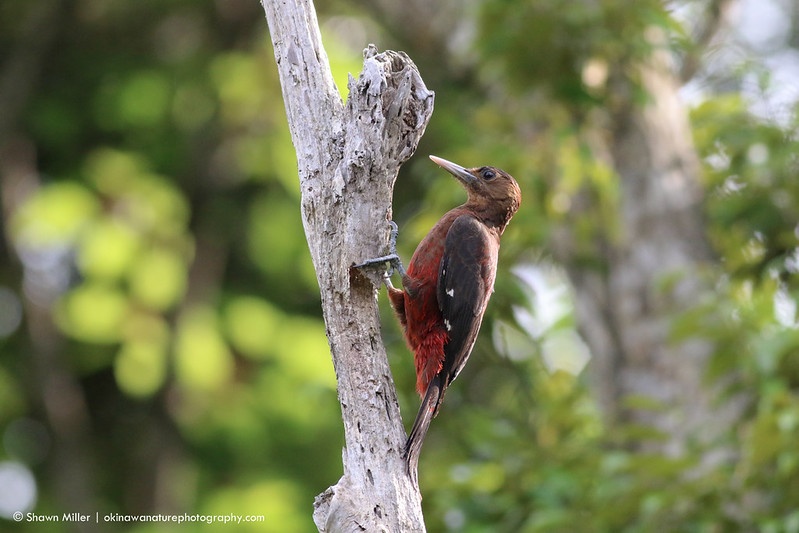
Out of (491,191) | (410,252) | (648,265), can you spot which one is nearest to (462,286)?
(491,191)

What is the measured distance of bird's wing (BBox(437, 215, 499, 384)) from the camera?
3533mm

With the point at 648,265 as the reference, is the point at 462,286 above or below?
below

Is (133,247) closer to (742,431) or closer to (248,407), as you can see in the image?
(248,407)

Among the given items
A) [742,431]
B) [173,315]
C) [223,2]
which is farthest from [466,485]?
[223,2]

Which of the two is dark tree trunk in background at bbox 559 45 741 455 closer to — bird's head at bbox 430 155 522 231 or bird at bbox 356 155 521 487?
bird's head at bbox 430 155 522 231

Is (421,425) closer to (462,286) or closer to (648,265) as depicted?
(462,286)

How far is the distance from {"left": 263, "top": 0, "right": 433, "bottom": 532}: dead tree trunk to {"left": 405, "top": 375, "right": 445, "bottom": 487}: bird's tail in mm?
33

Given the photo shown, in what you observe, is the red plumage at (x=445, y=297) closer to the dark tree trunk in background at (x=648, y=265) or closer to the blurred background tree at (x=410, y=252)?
A: the blurred background tree at (x=410, y=252)

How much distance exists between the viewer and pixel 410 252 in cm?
539

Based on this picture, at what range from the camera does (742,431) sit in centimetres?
504

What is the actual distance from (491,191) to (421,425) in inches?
55.5

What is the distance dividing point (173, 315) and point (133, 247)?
752mm

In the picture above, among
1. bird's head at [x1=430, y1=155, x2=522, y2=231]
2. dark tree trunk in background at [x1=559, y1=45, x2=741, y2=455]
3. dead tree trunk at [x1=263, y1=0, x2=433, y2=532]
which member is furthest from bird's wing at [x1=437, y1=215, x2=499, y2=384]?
dark tree trunk in background at [x1=559, y1=45, x2=741, y2=455]

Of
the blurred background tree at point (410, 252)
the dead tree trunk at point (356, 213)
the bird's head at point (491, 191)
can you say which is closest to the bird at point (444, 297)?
the bird's head at point (491, 191)
